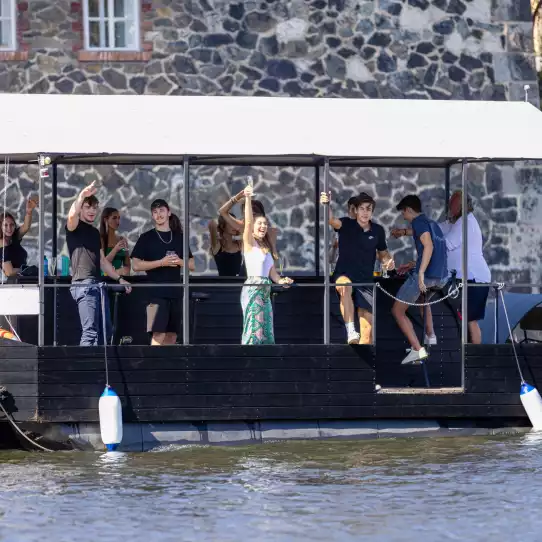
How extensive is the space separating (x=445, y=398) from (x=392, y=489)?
2.39 m

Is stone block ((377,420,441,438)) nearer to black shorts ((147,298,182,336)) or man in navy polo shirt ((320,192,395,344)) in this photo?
man in navy polo shirt ((320,192,395,344))

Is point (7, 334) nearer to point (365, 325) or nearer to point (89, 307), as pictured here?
point (89, 307)

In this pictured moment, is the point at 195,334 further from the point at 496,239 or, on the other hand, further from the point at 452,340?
the point at 496,239

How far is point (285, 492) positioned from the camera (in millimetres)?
12195

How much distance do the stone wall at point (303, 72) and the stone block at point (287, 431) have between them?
830 centimetres

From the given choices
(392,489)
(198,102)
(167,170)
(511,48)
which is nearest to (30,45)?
(167,170)

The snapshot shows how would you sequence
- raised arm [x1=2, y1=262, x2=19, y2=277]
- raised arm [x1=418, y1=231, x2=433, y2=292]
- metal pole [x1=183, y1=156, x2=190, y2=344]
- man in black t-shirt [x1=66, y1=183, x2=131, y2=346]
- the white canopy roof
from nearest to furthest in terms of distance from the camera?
metal pole [x1=183, y1=156, x2=190, y2=344] < the white canopy roof < man in black t-shirt [x1=66, y1=183, x2=131, y2=346] < raised arm [x1=418, y1=231, x2=433, y2=292] < raised arm [x1=2, y1=262, x2=19, y2=277]

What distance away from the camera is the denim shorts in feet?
48.3

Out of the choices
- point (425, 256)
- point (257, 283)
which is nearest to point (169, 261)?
point (257, 283)

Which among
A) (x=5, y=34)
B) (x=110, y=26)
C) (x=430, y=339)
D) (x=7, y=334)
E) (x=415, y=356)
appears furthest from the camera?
(x=110, y=26)

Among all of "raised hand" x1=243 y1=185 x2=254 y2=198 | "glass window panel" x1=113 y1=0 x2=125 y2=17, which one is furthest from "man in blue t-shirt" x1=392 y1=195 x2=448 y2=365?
"glass window panel" x1=113 y1=0 x2=125 y2=17

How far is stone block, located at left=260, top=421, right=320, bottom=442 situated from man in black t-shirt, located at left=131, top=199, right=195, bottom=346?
46.0 inches

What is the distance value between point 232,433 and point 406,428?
62.7 inches

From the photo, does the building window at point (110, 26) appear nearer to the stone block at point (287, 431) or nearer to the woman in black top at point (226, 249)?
the woman in black top at point (226, 249)
